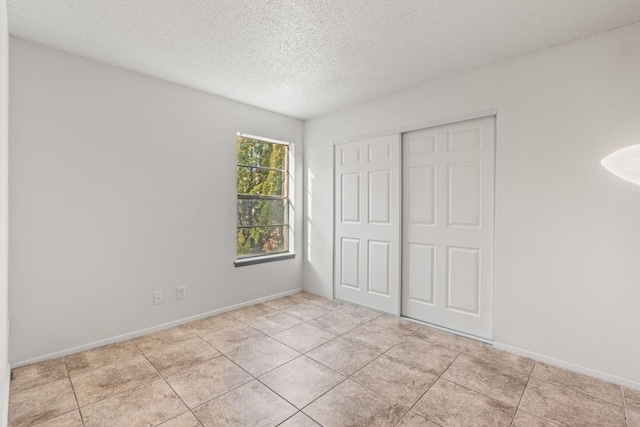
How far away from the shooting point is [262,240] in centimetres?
397

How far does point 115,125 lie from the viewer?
107 inches

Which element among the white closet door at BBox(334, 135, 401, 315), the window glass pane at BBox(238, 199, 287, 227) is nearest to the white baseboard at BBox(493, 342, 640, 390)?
the white closet door at BBox(334, 135, 401, 315)

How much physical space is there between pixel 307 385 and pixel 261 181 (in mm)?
2538

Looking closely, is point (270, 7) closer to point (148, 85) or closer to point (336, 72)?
point (336, 72)

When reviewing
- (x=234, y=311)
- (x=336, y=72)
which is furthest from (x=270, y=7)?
(x=234, y=311)

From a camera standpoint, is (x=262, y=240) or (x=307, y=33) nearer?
(x=307, y=33)

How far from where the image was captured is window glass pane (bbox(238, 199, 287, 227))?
12.3ft

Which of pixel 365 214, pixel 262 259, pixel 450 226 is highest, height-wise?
pixel 365 214

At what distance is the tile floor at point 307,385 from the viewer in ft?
5.84

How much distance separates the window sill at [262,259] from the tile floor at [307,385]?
0.89 metres

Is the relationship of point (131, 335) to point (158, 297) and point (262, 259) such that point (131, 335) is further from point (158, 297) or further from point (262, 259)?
point (262, 259)

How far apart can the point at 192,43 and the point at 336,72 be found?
1.24 m
